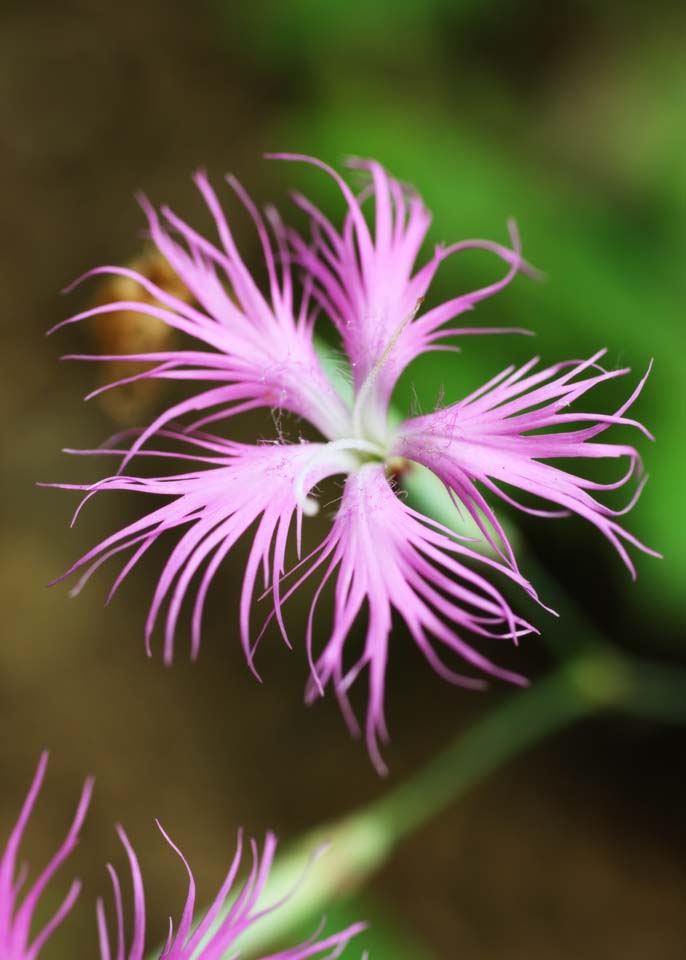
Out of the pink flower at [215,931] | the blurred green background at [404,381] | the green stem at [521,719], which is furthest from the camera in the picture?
the blurred green background at [404,381]

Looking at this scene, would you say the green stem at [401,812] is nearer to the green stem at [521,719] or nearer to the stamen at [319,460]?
the green stem at [521,719]

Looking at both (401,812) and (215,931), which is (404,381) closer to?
(401,812)

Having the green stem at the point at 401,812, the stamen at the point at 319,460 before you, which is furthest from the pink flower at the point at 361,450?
the green stem at the point at 401,812

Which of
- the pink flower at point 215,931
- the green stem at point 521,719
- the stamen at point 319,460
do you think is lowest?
the green stem at point 521,719

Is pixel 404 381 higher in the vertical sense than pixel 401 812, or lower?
higher

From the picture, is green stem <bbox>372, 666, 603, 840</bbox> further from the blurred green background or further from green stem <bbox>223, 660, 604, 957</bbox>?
the blurred green background

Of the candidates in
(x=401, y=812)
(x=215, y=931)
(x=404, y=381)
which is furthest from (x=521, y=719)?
(x=215, y=931)

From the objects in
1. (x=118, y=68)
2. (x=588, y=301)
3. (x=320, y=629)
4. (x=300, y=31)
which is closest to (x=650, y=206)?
(x=588, y=301)
